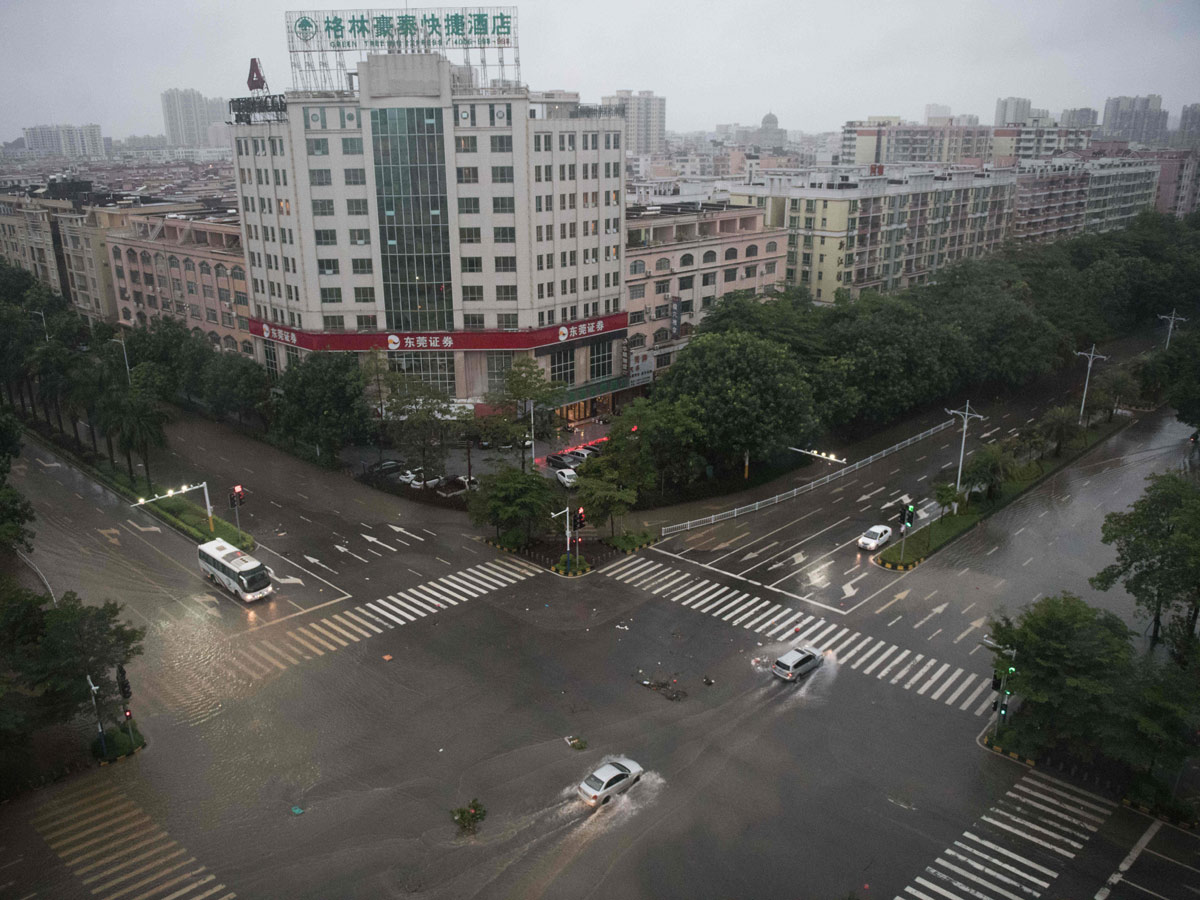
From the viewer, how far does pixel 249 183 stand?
71.9 metres

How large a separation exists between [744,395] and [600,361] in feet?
74.2

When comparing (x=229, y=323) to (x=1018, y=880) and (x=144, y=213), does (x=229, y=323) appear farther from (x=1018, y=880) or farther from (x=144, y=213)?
(x=1018, y=880)

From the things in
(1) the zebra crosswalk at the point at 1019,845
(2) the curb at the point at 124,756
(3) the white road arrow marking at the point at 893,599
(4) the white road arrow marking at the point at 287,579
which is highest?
(1) the zebra crosswalk at the point at 1019,845

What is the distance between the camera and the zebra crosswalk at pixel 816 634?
127 feet

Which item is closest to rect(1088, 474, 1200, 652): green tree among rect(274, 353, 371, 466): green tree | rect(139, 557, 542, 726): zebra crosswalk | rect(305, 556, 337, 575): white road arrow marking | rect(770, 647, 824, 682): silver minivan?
rect(770, 647, 824, 682): silver minivan

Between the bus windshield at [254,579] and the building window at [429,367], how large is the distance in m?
25.8

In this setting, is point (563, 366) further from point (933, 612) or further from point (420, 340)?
point (933, 612)

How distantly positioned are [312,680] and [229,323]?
181 feet

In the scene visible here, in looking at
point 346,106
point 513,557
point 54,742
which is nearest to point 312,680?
point 54,742

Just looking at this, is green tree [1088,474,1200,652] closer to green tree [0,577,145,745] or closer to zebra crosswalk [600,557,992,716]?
zebra crosswalk [600,557,992,716]

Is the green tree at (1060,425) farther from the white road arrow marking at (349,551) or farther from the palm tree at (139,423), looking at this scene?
the palm tree at (139,423)

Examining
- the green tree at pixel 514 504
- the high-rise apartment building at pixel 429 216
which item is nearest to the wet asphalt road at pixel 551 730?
the green tree at pixel 514 504

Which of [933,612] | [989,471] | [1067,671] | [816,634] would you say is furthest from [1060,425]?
[1067,671]

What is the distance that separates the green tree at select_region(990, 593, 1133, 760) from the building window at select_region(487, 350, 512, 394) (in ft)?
149
